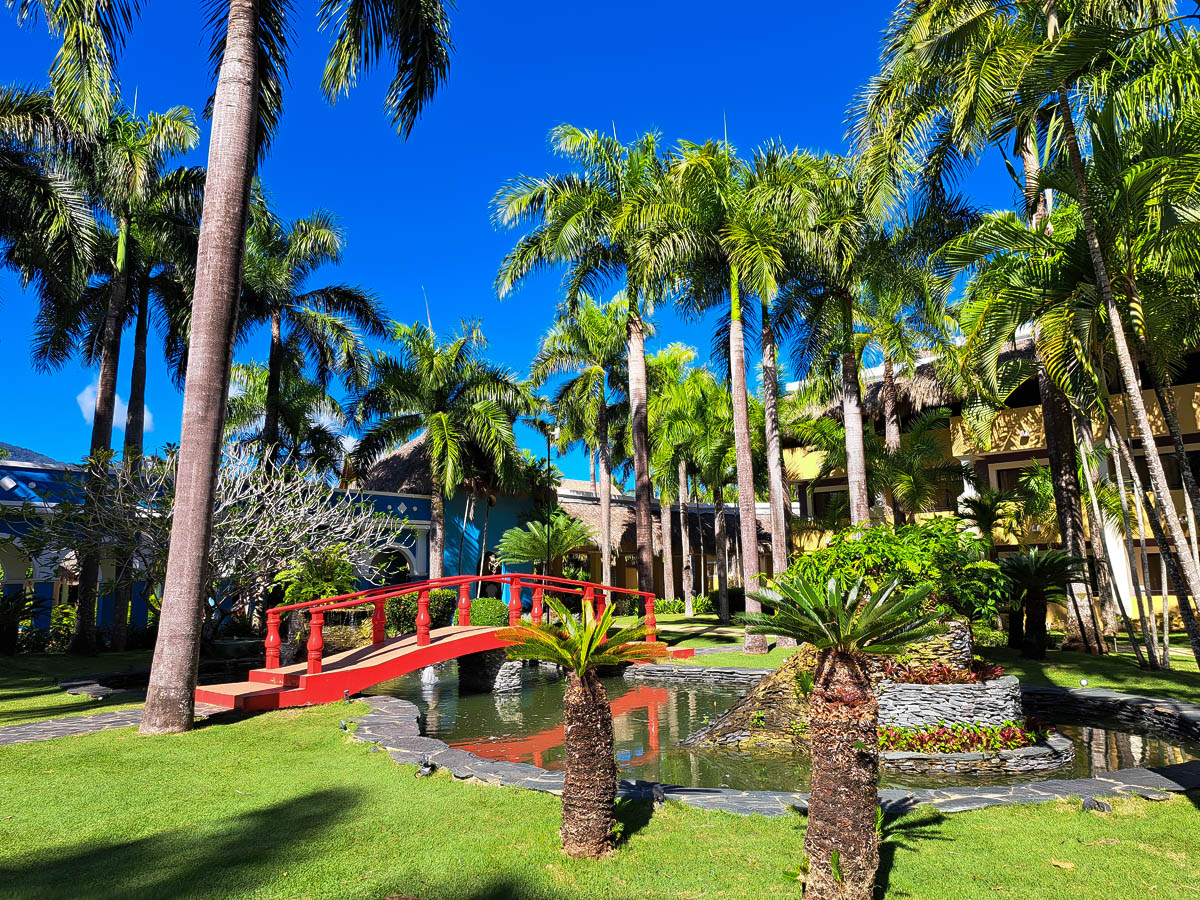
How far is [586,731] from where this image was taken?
4.95 meters

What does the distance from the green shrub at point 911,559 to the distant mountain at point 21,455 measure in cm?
1793

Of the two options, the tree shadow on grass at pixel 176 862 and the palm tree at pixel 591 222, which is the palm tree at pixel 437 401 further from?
the tree shadow on grass at pixel 176 862

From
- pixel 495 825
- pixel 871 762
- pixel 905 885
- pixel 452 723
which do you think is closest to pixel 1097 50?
pixel 871 762

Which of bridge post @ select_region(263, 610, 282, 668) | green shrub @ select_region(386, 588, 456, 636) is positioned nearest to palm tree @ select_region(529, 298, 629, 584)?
green shrub @ select_region(386, 588, 456, 636)

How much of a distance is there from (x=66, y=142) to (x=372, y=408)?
11.3 m

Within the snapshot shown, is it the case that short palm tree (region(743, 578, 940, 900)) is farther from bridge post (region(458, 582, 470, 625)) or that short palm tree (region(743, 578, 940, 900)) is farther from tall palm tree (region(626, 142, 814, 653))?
tall palm tree (region(626, 142, 814, 653))

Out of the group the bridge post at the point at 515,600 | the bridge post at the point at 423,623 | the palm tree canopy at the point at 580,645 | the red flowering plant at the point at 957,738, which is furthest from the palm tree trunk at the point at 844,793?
the bridge post at the point at 515,600

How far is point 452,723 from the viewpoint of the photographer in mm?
11617

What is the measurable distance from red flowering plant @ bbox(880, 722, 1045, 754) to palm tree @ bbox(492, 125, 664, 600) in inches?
482

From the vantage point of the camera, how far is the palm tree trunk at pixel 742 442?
55.6 ft

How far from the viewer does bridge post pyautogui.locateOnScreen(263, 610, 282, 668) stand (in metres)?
10.9

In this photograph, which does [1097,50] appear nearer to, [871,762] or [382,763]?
[871,762]

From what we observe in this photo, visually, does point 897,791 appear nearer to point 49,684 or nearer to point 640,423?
point 49,684

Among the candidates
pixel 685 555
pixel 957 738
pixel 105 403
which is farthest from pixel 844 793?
pixel 685 555
